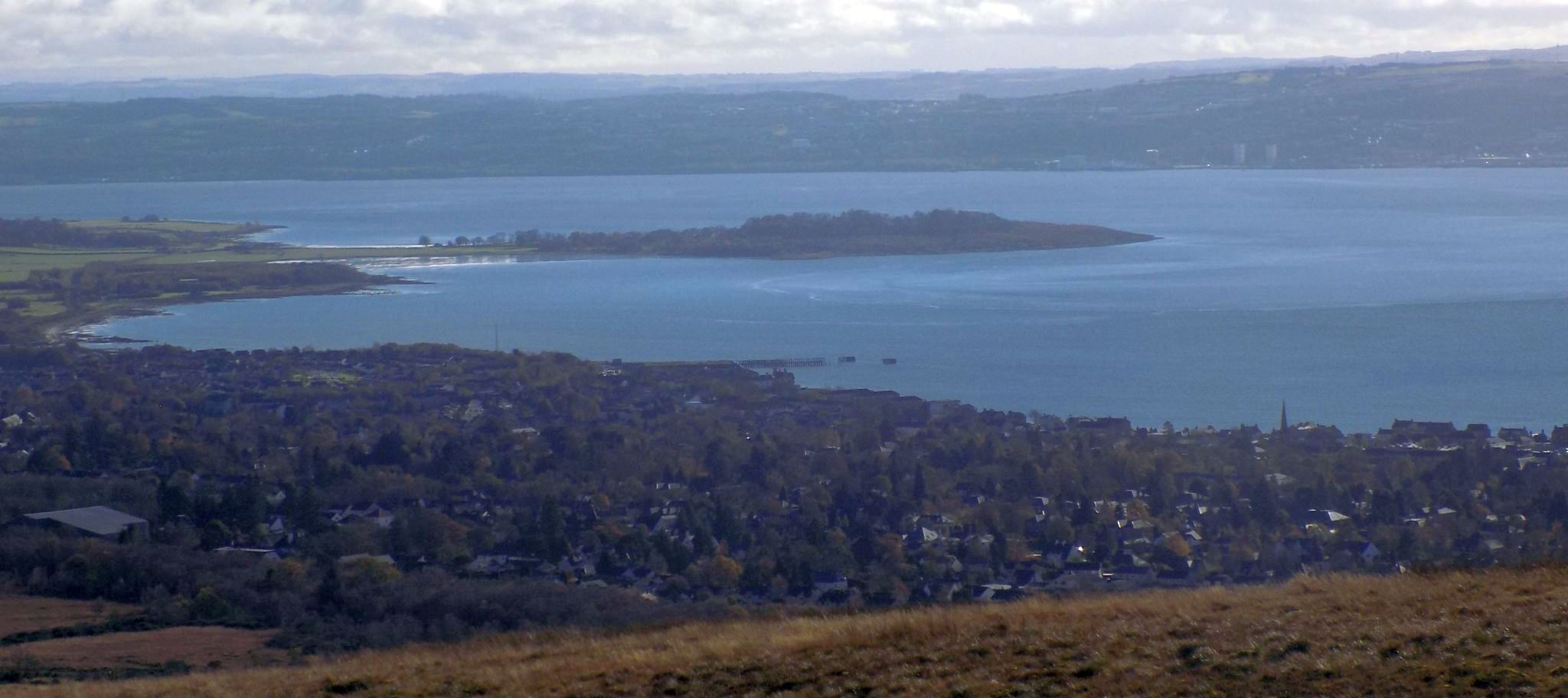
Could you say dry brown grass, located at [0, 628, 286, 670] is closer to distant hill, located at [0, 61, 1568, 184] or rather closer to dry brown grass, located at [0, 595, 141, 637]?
dry brown grass, located at [0, 595, 141, 637]

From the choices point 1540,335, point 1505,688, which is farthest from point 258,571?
point 1540,335

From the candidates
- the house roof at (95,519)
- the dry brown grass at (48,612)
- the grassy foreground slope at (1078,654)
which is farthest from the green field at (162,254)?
the grassy foreground slope at (1078,654)

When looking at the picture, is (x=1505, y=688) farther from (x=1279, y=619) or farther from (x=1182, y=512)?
(x=1182, y=512)

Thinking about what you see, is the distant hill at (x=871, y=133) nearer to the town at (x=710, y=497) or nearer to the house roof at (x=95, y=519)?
the town at (x=710, y=497)

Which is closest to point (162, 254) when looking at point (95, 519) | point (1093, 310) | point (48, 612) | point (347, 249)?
point (347, 249)

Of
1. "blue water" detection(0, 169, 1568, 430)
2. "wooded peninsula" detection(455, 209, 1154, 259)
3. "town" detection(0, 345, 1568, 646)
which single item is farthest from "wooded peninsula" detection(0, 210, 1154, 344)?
"town" detection(0, 345, 1568, 646)

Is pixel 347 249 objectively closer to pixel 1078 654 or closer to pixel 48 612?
pixel 48 612
